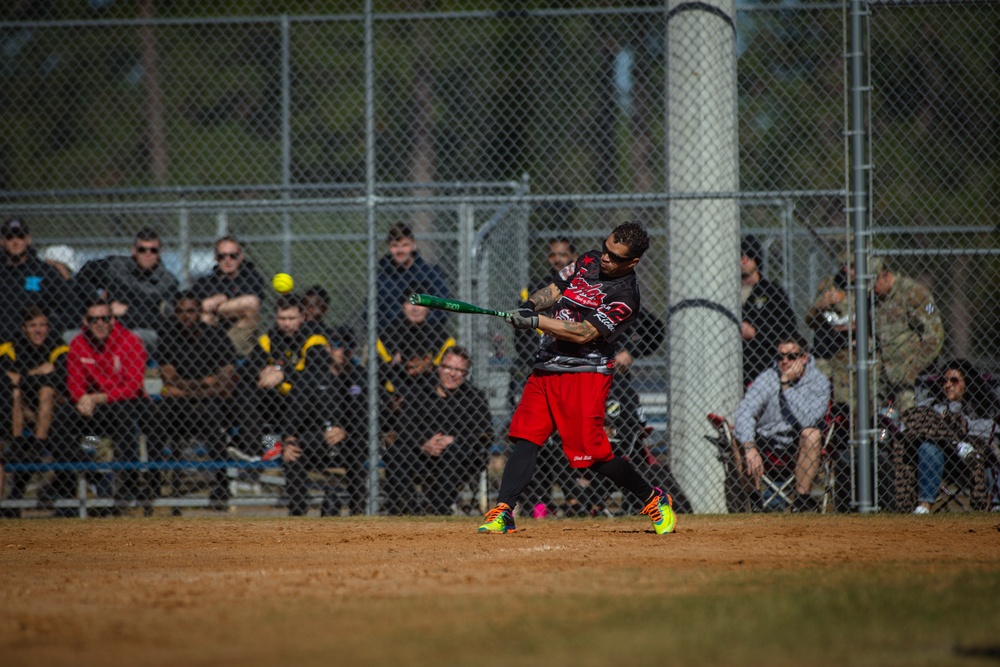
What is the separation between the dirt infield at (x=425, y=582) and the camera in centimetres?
346

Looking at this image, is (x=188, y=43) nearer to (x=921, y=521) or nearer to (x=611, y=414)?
(x=611, y=414)

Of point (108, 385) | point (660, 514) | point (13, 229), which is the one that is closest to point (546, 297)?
point (660, 514)

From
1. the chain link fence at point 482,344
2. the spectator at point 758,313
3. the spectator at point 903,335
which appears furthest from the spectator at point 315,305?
the spectator at point 903,335

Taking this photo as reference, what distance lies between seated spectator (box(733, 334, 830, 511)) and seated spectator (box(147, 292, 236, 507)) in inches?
157

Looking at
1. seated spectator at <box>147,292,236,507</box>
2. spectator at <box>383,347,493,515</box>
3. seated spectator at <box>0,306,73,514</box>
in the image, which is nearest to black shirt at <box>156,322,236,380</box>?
seated spectator at <box>147,292,236,507</box>

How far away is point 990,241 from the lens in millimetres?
11773

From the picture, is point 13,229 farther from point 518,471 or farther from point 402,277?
point 518,471

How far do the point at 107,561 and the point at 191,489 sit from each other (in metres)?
3.71

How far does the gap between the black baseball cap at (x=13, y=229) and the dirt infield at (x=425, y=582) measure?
2608mm

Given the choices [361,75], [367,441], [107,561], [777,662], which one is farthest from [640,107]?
[777,662]

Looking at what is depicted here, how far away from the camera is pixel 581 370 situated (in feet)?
20.8

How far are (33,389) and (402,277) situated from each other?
308 centimetres

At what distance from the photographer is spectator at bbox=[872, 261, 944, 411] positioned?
8359 millimetres

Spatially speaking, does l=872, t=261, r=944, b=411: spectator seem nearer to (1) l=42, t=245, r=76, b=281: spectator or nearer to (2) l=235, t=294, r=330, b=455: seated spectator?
(2) l=235, t=294, r=330, b=455: seated spectator
